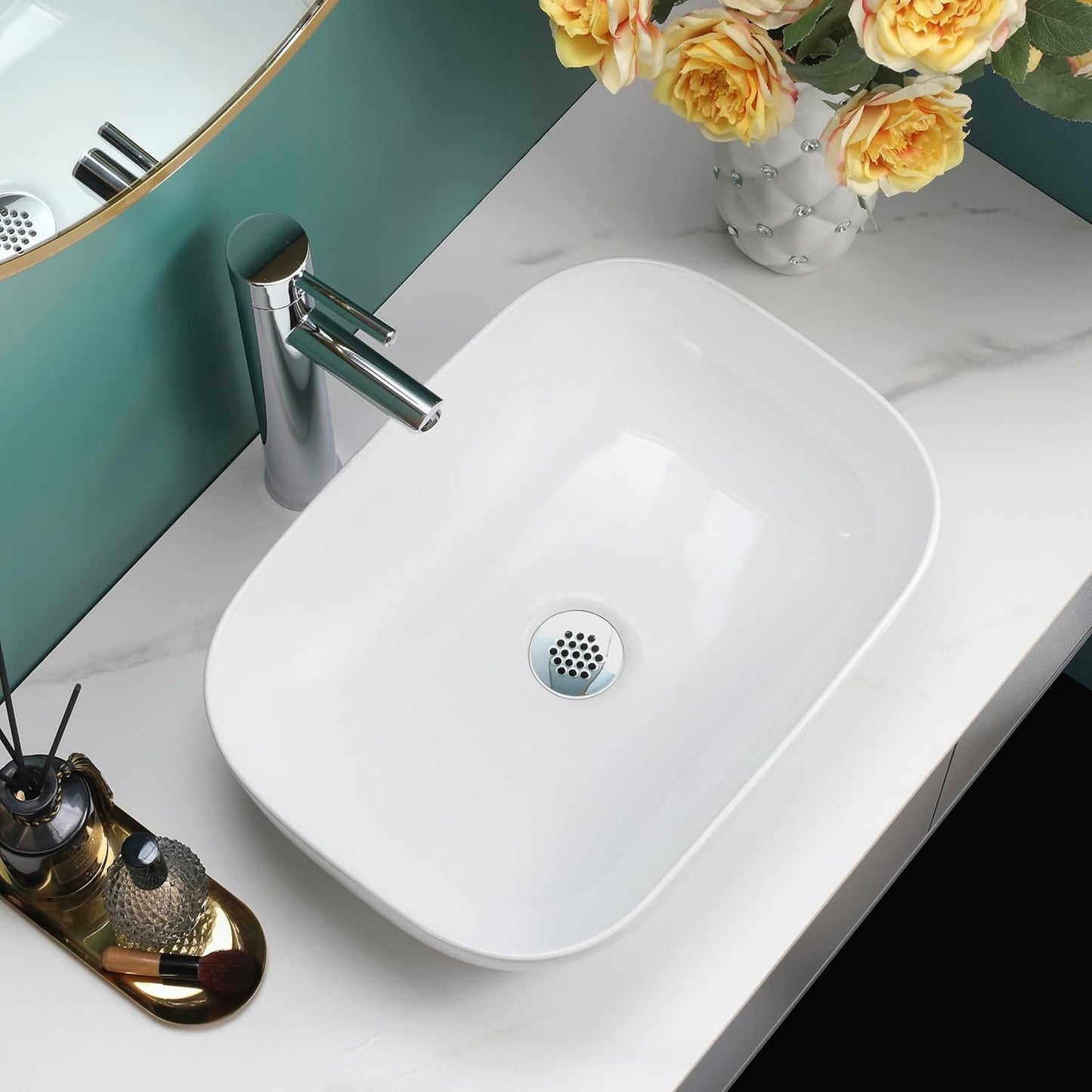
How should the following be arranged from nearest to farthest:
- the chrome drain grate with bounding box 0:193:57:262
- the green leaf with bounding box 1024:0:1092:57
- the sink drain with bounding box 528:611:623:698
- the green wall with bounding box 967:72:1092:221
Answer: the chrome drain grate with bounding box 0:193:57:262 → the green leaf with bounding box 1024:0:1092:57 → the sink drain with bounding box 528:611:623:698 → the green wall with bounding box 967:72:1092:221

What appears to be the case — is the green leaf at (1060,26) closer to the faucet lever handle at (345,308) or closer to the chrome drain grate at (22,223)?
the faucet lever handle at (345,308)

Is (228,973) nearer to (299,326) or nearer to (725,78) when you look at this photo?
(299,326)

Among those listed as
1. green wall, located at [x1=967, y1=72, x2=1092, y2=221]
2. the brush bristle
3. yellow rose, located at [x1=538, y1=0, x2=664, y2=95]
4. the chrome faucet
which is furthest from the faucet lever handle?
green wall, located at [x1=967, y1=72, x2=1092, y2=221]

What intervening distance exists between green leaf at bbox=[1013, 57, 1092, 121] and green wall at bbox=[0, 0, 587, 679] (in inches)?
17.3

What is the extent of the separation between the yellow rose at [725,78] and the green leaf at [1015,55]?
0.13 metres

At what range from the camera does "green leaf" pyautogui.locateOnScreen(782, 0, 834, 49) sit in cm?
A: 91

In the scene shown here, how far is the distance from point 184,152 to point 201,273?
0.14 metres

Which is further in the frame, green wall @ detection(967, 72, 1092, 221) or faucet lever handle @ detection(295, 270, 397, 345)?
green wall @ detection(967, 72, 1092, 221)

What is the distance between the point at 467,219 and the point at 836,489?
1.37ft

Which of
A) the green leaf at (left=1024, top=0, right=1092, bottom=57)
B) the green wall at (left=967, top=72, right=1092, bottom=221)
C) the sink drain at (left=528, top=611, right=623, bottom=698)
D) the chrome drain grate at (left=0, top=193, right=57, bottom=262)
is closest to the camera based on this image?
the chrome drain grate at (left=0, top=193, right=57, bottom=262)

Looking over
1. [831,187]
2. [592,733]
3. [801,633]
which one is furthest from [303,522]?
[831,187]

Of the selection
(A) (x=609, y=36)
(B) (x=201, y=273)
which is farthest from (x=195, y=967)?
(A) (x=609, y=36)

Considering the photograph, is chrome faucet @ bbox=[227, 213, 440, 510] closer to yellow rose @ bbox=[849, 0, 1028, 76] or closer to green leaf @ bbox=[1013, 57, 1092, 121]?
yellow rose @ bbox=[849, 0, 1028, 76]

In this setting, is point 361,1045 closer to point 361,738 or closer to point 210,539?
point 361,738
